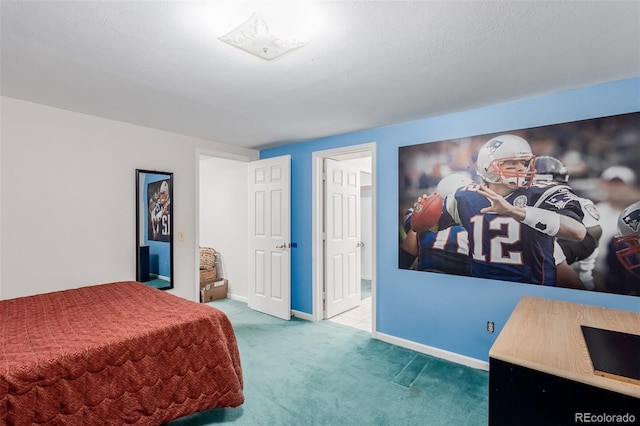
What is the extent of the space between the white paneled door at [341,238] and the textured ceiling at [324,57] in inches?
53.0

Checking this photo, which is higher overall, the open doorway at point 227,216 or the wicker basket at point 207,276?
the open doorway at point 227,216

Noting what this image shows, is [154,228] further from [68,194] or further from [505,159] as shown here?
[505,159]

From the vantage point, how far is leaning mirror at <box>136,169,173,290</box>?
127 inches

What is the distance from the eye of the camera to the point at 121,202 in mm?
3107

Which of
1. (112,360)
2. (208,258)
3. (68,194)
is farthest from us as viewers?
(208,258)

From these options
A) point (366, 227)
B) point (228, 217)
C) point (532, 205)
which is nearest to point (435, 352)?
point (532, 205)

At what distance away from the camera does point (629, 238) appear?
6.73 feet

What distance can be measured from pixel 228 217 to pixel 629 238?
4.49 meters

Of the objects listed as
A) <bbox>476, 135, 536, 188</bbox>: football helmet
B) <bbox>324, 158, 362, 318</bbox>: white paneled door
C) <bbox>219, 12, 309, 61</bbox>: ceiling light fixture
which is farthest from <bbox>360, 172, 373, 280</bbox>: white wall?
<bbox>219, 12, 309, 61</bbox>: ceiling light fixture

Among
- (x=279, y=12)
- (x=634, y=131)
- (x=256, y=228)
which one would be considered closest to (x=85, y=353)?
(x=279, y=12)

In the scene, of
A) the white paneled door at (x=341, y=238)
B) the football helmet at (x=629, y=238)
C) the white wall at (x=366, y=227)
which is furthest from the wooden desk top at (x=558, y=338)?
the white wall at (x=366, y=227)

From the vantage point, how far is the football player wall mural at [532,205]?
2.09m

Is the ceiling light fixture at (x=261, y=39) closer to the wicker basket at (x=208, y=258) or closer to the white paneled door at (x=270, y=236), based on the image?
the white paneled door at (x=270, y=236)

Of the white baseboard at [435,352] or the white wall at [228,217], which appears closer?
the white baseboard at [435,352]
